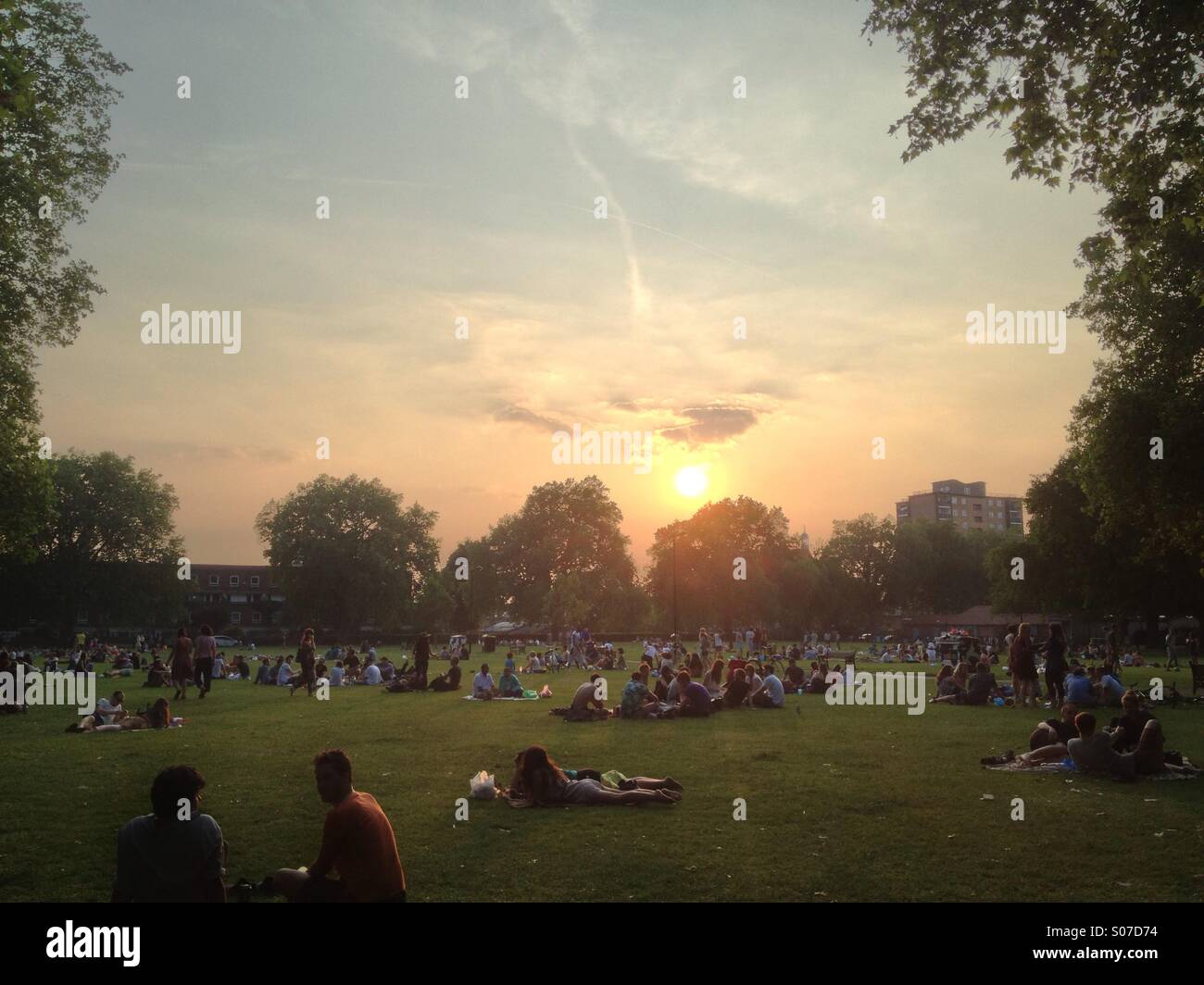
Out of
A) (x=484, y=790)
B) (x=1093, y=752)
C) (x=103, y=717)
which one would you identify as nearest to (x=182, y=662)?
(x=103, y=717)

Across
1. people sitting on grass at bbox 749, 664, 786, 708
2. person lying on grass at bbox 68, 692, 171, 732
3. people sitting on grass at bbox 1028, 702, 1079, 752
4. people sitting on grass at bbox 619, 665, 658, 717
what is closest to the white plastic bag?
people sitting on grass at bbox 1028, 702, 1079, 752

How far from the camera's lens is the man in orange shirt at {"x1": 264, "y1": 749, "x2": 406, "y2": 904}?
6.43m

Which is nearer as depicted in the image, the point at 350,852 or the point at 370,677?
the point at 350,852

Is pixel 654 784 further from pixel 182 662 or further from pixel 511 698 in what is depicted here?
pixel 182 662

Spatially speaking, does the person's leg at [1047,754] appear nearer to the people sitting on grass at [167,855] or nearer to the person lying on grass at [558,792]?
the person lying on grass at [558,792]

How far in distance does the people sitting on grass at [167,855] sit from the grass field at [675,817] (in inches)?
82.5

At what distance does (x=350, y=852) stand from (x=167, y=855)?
1.11 m

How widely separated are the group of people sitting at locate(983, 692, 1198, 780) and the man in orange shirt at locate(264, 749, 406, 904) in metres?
10.7

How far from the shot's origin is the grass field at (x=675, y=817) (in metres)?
8.29

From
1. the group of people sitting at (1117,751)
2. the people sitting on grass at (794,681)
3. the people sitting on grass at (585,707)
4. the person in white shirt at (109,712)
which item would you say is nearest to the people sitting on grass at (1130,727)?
the group of people sitting at (1117,751)

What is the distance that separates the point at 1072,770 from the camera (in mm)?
13953

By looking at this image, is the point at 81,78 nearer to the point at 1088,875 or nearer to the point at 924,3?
the point at 924,3
